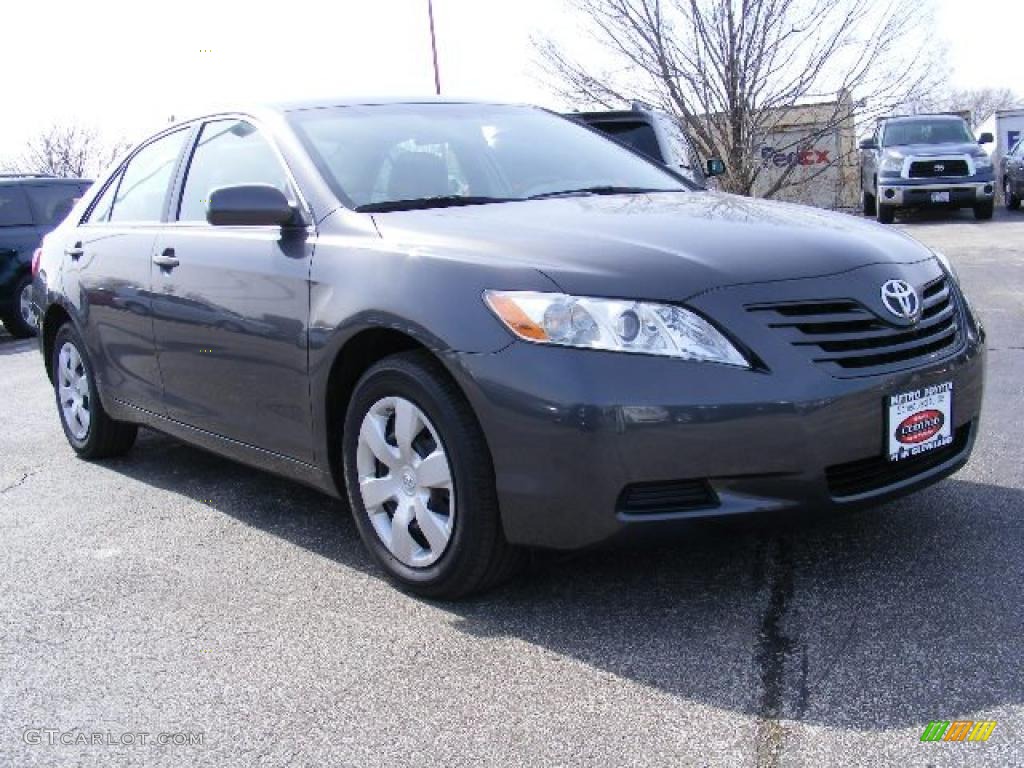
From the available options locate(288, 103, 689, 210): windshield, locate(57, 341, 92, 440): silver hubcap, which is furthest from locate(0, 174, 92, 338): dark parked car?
locate(288, 103, 689, 210): windshield

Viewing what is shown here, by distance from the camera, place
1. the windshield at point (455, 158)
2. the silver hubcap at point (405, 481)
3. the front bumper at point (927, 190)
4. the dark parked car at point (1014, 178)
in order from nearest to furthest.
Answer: the silver hubcap at point (405, 481) → the windshield at point (455, 158) → the front bumper at point (927, 190) → the dark parked car at point (1014, 178)

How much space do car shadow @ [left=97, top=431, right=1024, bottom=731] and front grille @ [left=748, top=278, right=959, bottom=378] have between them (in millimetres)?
433

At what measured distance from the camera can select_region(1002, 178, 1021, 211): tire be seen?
21109mm

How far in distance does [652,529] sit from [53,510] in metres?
2.95

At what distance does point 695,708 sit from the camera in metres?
2.71

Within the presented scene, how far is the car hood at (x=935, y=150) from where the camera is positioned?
18.8 meters

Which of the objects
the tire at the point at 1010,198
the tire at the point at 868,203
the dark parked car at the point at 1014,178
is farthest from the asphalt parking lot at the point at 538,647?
the tire at the point at 1010,198

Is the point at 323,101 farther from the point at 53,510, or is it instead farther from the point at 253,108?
the point at 53,510

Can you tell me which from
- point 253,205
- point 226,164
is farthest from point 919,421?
point 226,164

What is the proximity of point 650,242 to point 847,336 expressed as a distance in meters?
0.60

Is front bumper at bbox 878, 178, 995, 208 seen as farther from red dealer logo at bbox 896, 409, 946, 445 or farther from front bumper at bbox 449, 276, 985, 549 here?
front bumper at bbox 449, 276, 985, 549

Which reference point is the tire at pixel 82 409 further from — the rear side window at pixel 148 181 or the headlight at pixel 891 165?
the headlight at pixel 891 165

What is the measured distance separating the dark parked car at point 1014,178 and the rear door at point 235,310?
62.4 ft

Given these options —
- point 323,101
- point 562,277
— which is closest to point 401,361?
point 562,277
